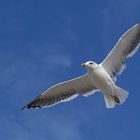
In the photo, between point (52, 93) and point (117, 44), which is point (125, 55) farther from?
point (52, 93)

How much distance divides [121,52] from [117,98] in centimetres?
143

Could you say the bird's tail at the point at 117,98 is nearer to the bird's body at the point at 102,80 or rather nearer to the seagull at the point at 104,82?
the seagull at the point at 104,82

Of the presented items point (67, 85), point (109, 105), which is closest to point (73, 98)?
point (67, 85)

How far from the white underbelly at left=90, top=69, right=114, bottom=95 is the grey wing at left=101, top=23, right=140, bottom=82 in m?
0.57

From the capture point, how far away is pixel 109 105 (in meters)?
18.0

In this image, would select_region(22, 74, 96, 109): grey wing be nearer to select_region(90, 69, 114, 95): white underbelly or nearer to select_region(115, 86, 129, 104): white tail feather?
select_region(90, 69, 114, 95): white underbelly

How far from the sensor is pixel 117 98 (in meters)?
17.8

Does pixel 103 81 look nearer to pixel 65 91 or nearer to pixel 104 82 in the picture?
pixel 104 82

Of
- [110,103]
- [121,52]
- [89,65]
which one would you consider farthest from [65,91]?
[121,52]

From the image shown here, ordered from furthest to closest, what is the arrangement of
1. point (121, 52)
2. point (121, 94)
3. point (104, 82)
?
1. point (121, 52)
2. point (104, 82)
3. point (121, 94)

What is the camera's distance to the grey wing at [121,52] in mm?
18438

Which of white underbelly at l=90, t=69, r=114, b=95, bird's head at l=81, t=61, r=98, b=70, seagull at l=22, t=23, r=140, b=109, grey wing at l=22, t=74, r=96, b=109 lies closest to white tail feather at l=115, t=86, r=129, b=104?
seagull at l=22, t=23, r=140, b=109

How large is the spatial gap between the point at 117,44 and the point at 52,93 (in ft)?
7.36

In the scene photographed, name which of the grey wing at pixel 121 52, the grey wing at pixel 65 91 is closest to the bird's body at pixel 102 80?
the grey wing at pixel 121 52
